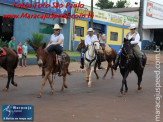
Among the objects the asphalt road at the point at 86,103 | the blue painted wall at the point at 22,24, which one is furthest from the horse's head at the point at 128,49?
the blue painted wall at the point at 22,24

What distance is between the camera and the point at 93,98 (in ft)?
31.5

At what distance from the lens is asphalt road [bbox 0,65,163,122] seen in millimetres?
7008

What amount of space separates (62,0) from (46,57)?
1854cm

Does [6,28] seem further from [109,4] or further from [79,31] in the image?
[109,4]

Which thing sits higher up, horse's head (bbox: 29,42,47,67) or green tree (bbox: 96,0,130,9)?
green tree (bbox: 96,0,130,9)

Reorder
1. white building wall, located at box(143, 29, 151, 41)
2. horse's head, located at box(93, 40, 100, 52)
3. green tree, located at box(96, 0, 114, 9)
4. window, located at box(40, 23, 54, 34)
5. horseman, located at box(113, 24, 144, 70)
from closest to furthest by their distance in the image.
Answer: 1. horseman, located at box(113, 24, 144, 70)
2. horse's head, located at box(93, 40, 100, 52)
3. window, located at box(40, 23, 54, 34)
4. white building wall, located at box(143, 29, 151, 41)
5. green tree, located at box(96, 0, 114, 9)

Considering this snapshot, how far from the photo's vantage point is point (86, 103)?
872 centimetres

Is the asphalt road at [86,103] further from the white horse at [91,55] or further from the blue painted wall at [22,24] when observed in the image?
the blue painted wall at [22,24]

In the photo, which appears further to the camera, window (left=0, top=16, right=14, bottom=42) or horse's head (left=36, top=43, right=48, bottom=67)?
window (left=0, top=16, right=14, bottom=42)

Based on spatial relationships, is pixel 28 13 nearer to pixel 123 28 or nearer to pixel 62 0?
pixel 62 0

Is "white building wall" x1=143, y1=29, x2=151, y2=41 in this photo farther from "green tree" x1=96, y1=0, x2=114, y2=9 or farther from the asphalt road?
"green tree" x1=96, y1=0, x2=114, y2=9

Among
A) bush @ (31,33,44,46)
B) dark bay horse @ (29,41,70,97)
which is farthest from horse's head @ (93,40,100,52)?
bush @ (31,33,44,46)

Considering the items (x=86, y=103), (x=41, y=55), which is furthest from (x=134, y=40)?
(x=41, y=55)

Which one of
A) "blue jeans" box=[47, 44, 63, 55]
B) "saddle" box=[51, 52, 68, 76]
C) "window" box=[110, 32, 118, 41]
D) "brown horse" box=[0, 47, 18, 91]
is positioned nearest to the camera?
"blue jeans" box=[47, 44, 63, 55]
